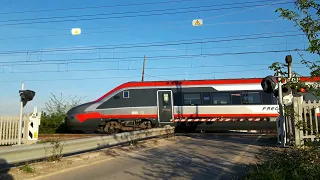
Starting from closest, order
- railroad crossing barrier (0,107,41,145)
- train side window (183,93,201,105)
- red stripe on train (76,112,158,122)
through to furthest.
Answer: railroad crossing barrier (0,107,41,145) < train side window (183,93,201,105) < red stripe on train (76,112,158,122)

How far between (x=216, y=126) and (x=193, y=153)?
999 cm

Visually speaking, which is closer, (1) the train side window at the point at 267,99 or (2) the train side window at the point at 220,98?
(1) the train side window at the point at 267,99

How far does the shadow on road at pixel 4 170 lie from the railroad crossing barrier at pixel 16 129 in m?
7.04

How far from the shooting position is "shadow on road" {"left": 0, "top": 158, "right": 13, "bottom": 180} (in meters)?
6.58

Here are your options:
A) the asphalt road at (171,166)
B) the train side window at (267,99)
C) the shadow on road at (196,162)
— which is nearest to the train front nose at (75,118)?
the train side window at (267,99)

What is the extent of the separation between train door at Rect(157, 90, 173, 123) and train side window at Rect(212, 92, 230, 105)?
103 inches

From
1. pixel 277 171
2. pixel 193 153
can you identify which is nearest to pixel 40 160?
pixel 193 153

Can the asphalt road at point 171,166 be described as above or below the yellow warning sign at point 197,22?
below

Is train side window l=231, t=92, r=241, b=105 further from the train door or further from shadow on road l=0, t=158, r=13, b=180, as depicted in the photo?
shadow on road l=0, t=158, r=13, b=180

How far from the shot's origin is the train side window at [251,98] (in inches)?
782

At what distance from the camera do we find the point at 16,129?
15.2 meters

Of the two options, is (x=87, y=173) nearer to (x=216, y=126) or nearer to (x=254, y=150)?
(x=254, y=150)

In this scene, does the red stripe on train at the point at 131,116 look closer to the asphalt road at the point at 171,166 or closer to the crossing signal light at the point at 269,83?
the crossing signal light at the point at 269,83

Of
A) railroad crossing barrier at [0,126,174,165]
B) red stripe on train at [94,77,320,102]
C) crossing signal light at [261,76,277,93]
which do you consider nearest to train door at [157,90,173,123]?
red stripe on train at [94,77,320,102]
